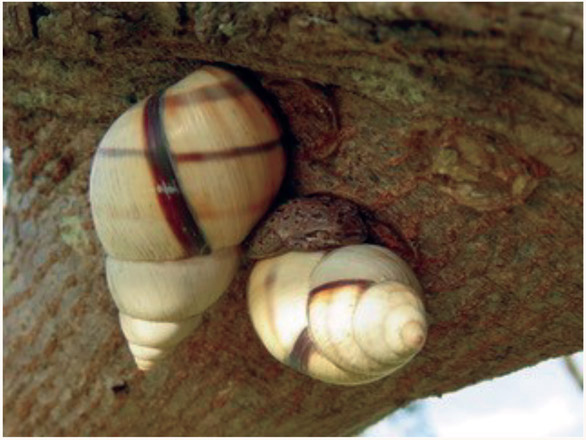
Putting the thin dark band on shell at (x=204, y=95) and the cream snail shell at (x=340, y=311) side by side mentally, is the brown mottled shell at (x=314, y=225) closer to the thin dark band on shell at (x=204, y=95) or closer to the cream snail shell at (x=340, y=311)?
the cream snail shell at (x=340, y=311)

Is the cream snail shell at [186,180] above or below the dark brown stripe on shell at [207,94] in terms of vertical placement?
below

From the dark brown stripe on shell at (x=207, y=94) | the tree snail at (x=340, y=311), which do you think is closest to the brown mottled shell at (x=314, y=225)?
the tree snail at (x=340, y=311)

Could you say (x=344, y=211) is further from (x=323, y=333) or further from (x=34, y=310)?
(x=34, y=310)

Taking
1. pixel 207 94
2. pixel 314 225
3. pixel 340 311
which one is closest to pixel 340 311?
pixel 340 311

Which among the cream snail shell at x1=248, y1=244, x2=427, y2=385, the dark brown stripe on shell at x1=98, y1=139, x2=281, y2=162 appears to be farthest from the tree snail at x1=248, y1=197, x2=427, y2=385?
the dark brown stripe on shell at x1=98, y1=139, x2=281, y2=162

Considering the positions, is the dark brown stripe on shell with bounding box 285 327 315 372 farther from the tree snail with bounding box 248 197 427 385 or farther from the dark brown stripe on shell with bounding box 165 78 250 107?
the dark brown stripe on shell with bounding box 165 78 250 107

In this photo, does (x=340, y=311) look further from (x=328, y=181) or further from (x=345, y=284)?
(x=328, y=181)

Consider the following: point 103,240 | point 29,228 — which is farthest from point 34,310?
point 103,240
